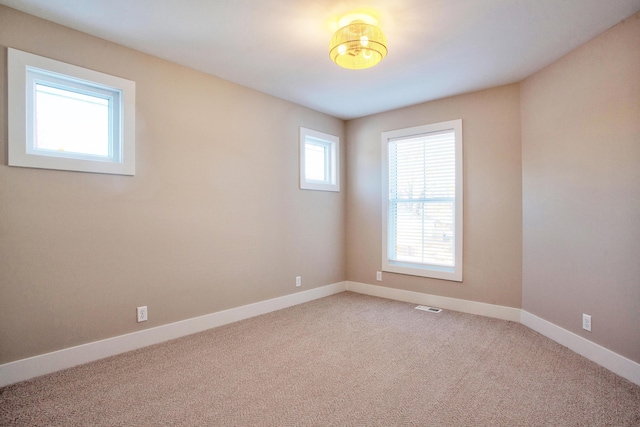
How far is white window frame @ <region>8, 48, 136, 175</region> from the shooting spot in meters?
2.27

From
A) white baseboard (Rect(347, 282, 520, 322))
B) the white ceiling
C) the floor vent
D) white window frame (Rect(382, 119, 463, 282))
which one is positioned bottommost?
the floor vent

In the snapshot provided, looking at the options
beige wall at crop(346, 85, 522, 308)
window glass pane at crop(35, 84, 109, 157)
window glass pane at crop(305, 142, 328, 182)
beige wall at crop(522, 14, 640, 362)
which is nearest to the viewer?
beige wall at crop(522, 14, 640, 362)

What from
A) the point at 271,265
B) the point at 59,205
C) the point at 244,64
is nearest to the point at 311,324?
the point at 271,265

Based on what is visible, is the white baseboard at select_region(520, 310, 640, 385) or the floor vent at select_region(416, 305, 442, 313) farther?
the floor vent at select_region(416, 305, 442, 313)

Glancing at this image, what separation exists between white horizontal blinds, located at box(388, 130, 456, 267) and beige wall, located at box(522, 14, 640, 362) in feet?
2.80

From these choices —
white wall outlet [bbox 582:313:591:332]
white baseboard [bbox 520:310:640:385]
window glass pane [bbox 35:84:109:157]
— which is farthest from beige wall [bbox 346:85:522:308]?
window glass pane [bbox 35:84:109:157]

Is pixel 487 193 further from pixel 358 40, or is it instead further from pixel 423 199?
pixel 358 40

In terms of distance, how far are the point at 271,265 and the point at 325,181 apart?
5.08ft

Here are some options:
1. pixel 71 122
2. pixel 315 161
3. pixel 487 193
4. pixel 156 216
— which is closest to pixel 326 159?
pixel 315 161

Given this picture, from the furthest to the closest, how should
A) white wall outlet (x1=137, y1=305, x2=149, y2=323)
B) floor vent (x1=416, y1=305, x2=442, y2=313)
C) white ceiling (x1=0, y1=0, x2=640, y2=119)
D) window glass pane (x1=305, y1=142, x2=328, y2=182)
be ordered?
1. window glass pane (x1=305, y1=142, x2=328, y2=182)
2. floor vent (x1=416, y1=305, x2=442, y2=313)
3. white wall outlet (x1=137, y1=305, x2=149, y2=323)
4. white ceiling (x1=0, y1=0, x2=640, y2=119)

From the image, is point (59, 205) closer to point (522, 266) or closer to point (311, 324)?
point (311, 324)

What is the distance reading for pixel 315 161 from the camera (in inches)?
187

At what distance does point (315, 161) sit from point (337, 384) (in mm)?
3144

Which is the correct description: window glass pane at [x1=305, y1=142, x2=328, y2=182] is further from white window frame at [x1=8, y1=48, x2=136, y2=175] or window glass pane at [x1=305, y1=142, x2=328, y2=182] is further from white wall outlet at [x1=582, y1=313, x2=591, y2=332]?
white wall outlet at [x1=582, y1=313, x2=591, y2=332]
